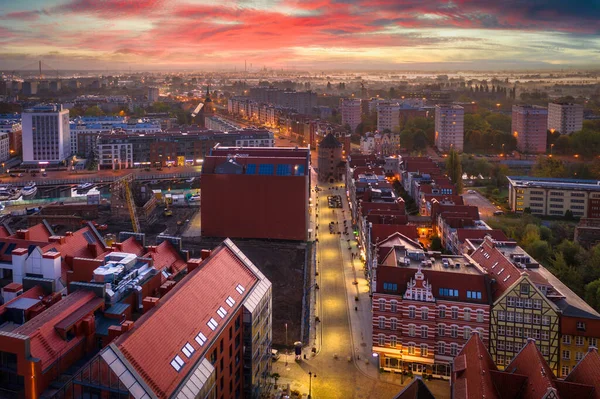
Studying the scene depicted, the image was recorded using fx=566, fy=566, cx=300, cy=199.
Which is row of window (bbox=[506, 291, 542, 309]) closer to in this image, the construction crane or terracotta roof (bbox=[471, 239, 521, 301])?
terracotta roof (bbox=[471, 239, 521, 301])

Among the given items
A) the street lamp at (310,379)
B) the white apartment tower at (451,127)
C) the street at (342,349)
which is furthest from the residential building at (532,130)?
the street lamp at (310,379)

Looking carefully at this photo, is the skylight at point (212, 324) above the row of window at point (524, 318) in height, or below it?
above

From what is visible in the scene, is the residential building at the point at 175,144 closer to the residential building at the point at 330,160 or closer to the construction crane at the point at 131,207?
the residential building at the point at 330,160

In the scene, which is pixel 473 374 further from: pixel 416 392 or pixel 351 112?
pixel 351 112

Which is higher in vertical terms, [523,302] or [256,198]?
[256,198]

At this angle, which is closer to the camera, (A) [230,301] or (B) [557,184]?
(A) [230,301]

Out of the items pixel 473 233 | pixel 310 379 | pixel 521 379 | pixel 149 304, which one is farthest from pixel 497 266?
pixel 149 304

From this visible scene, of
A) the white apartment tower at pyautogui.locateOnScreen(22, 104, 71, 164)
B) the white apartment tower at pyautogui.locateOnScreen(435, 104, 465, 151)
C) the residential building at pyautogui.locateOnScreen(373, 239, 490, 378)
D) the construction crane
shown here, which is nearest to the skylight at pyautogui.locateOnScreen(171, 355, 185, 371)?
the residential building at pyautogui.locateOnScreen(373, 239, 490, 378)
